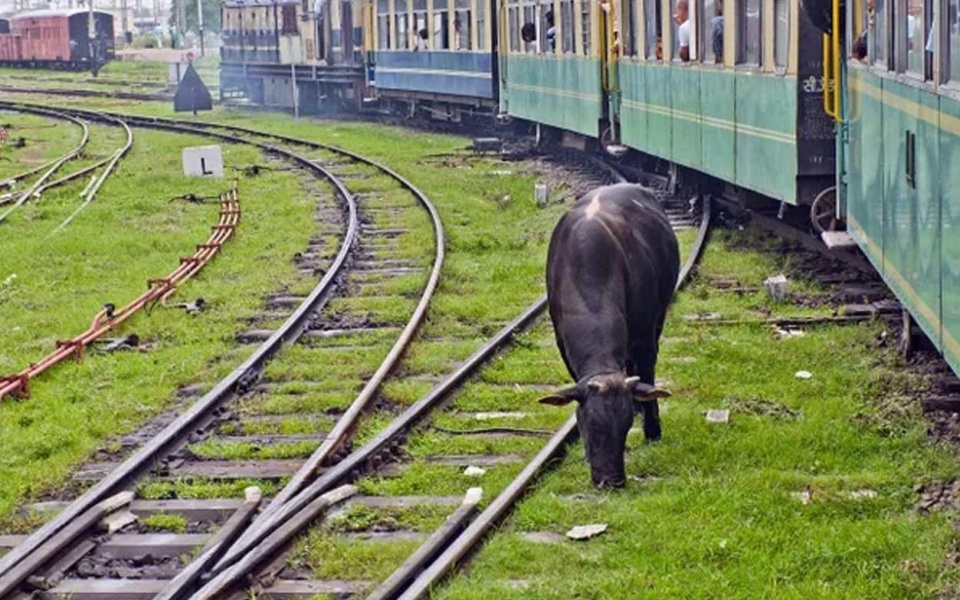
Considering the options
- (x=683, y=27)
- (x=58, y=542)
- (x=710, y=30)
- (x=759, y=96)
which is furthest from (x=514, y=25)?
(x=58, y=542)

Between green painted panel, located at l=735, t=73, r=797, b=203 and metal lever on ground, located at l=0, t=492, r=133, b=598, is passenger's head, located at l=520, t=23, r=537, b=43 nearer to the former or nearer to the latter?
green painted panel, located at l=735, t=73, r=797, b=203

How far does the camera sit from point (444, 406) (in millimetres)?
10594

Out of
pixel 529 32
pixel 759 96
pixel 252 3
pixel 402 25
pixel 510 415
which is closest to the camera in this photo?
pixel 510 415

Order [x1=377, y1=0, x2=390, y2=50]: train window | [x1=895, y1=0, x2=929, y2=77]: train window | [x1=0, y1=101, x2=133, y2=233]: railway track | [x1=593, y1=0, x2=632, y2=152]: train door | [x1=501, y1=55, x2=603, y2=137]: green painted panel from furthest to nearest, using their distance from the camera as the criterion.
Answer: [x1=377, y1=0, x2=390, y2=50]: train window, [x1=501, y1=55, x2=603, y2=137]: green painted panel, [x1=0, y1=101, x2=133, y2=233]: railway track, [x1=593, y1=0, x2=632, y2=152]: train door, [x1=895, y1=0, x2=929, y2=77]: train window

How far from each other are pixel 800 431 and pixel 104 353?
5.58 meters

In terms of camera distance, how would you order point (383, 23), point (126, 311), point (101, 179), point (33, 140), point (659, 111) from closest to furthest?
point (126, 311), point (659, 111), point (101, 179), point (33, 140), point (383, 23)

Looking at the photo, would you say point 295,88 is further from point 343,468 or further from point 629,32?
point 343,468

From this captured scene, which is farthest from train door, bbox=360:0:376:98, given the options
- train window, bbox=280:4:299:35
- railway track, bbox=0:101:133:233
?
train window, bbox=280:4:299:35

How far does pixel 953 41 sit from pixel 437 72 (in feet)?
92.8

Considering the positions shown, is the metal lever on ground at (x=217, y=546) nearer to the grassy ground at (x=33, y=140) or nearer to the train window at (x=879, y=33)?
the train window at (x=879, y=33)

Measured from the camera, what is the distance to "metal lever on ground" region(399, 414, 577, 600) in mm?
7078

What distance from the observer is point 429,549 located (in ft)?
24.6

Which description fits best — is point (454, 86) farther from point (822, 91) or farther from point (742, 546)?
point (742, 546)

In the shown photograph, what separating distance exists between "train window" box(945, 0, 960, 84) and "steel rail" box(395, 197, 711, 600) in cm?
275
